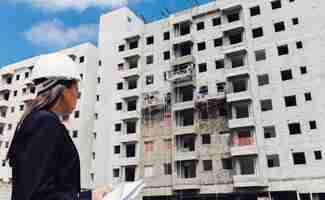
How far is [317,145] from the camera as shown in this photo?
94.5 feet

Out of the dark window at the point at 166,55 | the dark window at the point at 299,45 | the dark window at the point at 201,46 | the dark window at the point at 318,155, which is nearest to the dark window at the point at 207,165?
the dark window at the point at 318,155

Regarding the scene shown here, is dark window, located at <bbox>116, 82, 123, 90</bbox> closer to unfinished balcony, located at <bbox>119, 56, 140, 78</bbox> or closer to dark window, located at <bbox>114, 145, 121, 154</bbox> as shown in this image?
unfinished balcony, located at <bbox>119, 56, 140, 78</bbox>

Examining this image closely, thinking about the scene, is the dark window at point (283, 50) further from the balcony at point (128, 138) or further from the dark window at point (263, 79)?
the balcony at point (128, 138)

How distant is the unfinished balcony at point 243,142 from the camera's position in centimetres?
3102

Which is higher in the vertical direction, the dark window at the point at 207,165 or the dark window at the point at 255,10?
the dark window at the point at 255,10

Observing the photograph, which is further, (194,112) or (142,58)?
(142,58)

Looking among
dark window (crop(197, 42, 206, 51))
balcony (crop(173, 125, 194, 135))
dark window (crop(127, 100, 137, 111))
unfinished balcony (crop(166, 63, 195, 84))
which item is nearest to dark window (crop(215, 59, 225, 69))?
dark window (crop(197, 42, 206, 51))

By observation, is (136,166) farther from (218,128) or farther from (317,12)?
(317,12)

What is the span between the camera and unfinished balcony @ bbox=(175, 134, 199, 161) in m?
34.5

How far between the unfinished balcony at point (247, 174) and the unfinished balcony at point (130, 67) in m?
17.3

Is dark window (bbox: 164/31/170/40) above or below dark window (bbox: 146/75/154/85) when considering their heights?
above

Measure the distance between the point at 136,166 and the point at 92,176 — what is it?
8421mm

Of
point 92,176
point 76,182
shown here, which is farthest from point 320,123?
point 76,182

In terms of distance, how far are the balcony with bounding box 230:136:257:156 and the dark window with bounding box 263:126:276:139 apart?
1472 mm
